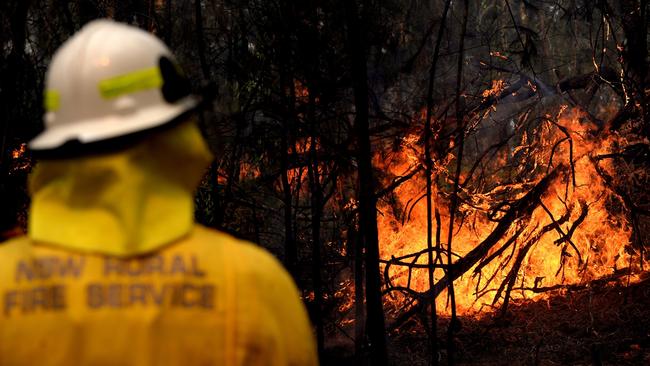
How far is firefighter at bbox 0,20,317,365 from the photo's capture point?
4.39 ft

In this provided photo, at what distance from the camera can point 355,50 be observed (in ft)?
13.5

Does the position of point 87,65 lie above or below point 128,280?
above

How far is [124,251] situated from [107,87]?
A: 0.35 meters

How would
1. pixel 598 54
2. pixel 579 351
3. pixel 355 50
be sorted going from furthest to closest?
pixel 598 54 < pixel 579 351 < pixel 355 50

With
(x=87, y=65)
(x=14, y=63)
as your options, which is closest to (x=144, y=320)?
(x=87, y=65)

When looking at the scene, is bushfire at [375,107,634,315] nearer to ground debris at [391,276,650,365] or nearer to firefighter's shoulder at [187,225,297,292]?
ground debris at [391,276,650,365]

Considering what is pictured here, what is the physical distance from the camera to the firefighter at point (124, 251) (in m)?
1.34

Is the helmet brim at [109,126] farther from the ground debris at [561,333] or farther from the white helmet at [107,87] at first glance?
the ground debris at [561,333]

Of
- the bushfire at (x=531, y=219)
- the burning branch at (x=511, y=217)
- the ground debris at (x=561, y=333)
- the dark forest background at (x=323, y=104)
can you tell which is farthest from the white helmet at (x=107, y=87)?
the burning branch at (x=511, y=217)

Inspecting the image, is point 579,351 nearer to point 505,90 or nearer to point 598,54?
point 505,90

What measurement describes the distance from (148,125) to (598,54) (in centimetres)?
1276

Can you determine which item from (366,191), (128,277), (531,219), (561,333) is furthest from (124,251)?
(561,333)

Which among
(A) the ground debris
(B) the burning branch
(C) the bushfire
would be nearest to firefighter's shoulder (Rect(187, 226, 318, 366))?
(C) the bushfire

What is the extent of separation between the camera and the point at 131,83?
1.45 metres
